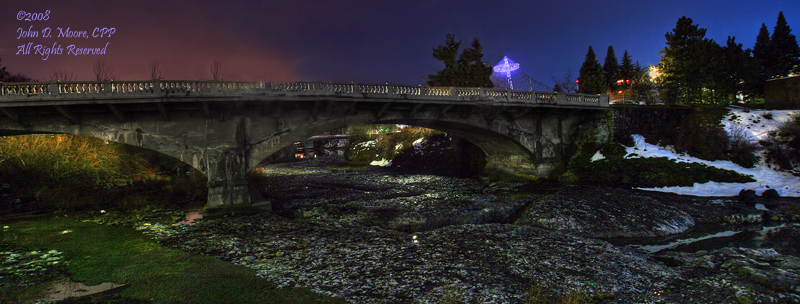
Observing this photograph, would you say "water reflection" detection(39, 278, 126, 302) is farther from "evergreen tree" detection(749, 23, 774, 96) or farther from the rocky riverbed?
"evergreen tree" detection(749, 23, 774, 96)

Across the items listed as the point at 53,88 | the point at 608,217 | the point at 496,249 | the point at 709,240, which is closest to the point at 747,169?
the point at 709,240

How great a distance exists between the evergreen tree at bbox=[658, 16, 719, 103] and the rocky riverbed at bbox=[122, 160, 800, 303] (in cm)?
2782

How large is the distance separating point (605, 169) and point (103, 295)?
29918 millimetres

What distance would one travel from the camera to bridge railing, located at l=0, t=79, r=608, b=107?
16.3 meters

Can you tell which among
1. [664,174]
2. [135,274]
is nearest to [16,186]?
[135,274]

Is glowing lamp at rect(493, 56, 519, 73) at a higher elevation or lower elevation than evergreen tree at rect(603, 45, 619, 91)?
lower

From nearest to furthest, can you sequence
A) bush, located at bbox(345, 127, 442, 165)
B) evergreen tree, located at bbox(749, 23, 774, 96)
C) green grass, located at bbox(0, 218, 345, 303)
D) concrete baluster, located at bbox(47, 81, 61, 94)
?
A: green grass, located at bbox(0, 218, 345, 303)
concrete baluster, located at bbox(47, 81, 61, 94)
bush, located at bbox(345, 127, 442, 165)
evergreen tree, located at bbox(749, 23, 774, 96)

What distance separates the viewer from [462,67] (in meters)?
52.6

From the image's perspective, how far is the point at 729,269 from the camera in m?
10.1

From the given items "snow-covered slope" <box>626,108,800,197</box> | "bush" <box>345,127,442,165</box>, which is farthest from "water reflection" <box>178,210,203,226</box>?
"bush" <box>345,127,442,165</box>

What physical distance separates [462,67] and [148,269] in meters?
47.7

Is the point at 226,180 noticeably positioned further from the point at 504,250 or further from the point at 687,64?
the point at 687,64

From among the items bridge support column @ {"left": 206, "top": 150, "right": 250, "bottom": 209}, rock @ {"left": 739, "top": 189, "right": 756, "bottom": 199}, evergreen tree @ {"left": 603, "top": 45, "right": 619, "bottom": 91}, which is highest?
evergreen tree @ {"left": 603, "top": 45, "right": 619, "bottom": 91}

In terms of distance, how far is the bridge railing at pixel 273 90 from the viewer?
53.4 ft
